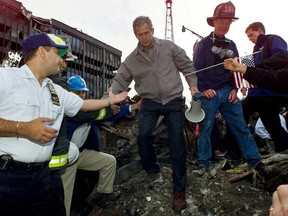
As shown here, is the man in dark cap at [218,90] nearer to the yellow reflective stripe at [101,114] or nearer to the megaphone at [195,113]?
the megaphone at [195,113]

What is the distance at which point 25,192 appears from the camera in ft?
7.47

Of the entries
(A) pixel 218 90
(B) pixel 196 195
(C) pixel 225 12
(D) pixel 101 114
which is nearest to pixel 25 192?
(D) pixel 101 114

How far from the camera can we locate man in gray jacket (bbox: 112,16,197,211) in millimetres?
3699

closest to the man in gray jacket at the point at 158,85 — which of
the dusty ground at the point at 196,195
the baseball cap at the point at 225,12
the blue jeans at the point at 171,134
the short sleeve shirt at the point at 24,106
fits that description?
the blue jeans at the point at 171,134

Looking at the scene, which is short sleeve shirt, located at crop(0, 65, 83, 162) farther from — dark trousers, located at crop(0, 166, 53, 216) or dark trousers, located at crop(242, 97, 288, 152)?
dark trousers, located at crop(242, 97, 288, 152)

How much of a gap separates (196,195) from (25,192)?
233 cm

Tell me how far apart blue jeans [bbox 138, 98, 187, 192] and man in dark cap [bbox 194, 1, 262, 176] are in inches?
20.9

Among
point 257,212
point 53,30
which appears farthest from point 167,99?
point 53,30

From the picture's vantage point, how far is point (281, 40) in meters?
4.15

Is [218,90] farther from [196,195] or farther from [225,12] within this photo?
[196,195]

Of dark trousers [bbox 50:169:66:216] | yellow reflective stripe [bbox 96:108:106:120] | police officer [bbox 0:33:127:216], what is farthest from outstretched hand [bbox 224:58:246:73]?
dark trousers [bbox 50:169:66:216]

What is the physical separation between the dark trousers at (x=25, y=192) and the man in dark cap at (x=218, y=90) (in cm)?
238

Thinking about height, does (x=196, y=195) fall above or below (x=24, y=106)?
below

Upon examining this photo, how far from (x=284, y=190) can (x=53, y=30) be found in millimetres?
48125
